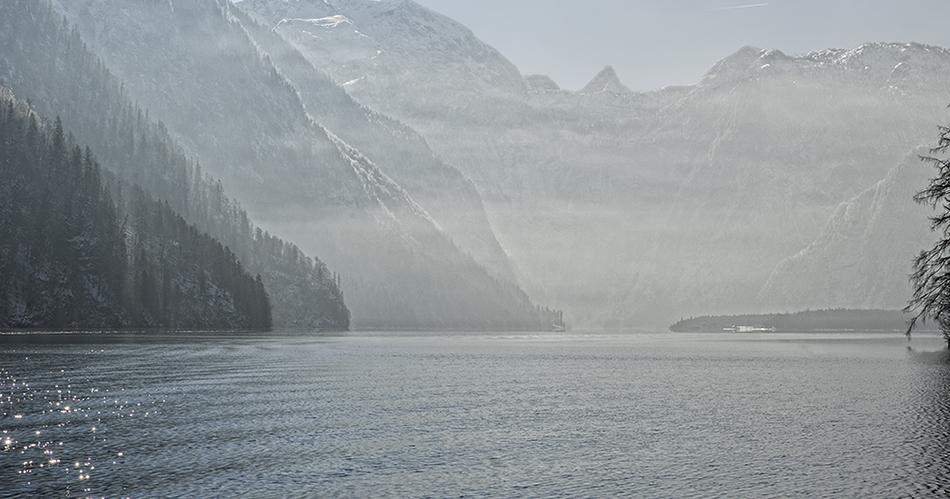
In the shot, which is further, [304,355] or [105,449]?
[304,355]

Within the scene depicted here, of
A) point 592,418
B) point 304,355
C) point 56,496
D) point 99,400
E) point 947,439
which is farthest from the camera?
point 304,355

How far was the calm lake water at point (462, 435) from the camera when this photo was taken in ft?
107

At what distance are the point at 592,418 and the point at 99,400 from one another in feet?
116

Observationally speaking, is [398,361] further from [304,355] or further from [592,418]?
[592,418]

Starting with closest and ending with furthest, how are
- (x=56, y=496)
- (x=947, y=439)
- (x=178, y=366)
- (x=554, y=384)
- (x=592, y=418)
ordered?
(x=56, y=496) < (x=947, y=439) < (x=592, y=418) < (x=554, y=384) < (x=178, y=366)

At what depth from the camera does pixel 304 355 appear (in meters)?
124

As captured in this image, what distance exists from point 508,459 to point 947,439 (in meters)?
23.7

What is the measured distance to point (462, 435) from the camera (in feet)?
148

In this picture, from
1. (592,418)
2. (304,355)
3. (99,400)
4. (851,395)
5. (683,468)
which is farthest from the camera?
(304,355)

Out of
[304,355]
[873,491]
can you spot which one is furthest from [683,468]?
[304,355]

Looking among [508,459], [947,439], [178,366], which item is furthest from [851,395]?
[178,366]

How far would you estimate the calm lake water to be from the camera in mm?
32531

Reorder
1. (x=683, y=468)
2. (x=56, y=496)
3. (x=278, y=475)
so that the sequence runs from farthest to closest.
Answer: (x=683, y=468), (x=278, y=475), (x=56, y=496)

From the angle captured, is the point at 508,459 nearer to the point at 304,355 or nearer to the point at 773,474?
the point at 773,474
